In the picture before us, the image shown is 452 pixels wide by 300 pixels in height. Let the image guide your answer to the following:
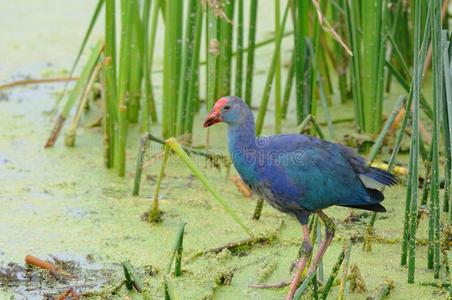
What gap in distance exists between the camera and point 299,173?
11.3ft

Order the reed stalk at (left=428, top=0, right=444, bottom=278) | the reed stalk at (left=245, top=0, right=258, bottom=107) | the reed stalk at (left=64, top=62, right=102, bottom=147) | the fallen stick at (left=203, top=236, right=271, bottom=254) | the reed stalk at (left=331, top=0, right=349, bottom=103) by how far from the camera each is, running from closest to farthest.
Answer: the reed stalk at (left=428, top=0, right=444, bottom=278) < the fallen stick at (left=203, top=236, right=271, bottom=254) < the reed stalk at (left=245, top=0, right=258, bottom=107) < the reed stalk at (left=64, top=62, right=102, bottom=147) < the reed stalk at (left=331, top=0, right=349, bottom=103)

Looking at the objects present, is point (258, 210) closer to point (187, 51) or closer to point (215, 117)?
point (215, 117)

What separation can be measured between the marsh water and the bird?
0.97ft

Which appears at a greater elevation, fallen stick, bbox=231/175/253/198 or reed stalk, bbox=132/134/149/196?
reed stalk, bbox=132/134/149/196

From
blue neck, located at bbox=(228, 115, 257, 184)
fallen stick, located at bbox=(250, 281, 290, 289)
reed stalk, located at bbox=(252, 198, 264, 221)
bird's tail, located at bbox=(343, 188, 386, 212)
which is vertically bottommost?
fallen stick, located at bbox=(250, 281, 290, 289)

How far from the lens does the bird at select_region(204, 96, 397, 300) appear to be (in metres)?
3.44

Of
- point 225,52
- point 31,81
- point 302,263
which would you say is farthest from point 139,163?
point 31,81

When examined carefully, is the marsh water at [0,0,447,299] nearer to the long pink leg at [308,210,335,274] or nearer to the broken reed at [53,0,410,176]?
the long pink leg at [308,210,335,274]

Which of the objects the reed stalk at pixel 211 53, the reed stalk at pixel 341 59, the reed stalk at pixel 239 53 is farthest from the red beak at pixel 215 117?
the reed stalk at pixel 341 59

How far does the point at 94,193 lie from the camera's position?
441cm

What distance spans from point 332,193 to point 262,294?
45 centimetres

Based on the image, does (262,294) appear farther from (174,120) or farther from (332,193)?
(174,120)

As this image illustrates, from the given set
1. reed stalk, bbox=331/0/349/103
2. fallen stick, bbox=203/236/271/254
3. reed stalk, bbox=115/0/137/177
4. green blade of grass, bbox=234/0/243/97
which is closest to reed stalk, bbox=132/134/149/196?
reed stalk, bbox=115/0/137/177

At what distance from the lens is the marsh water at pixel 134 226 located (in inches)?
139
